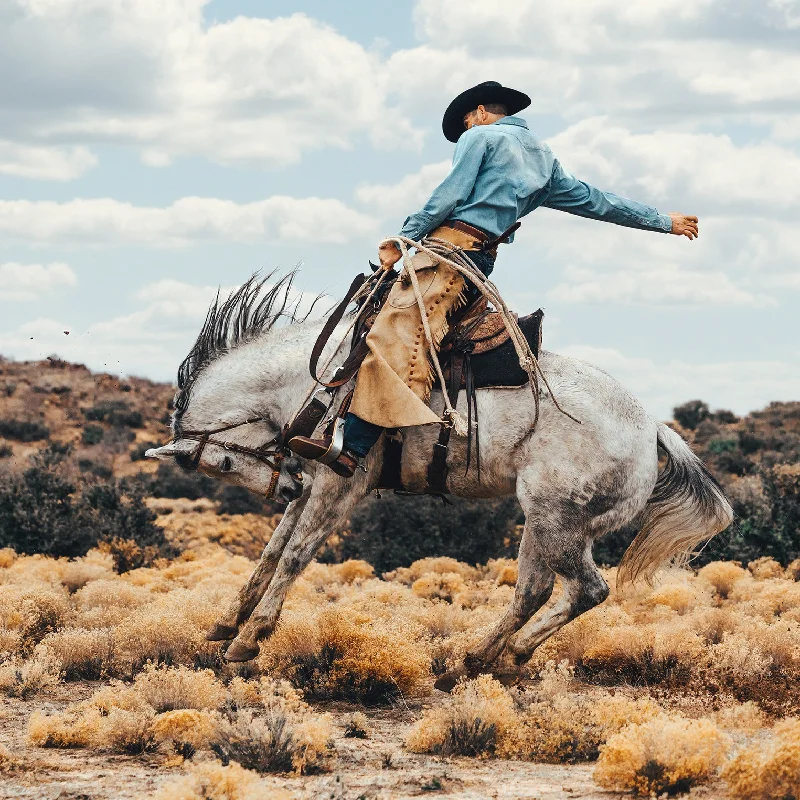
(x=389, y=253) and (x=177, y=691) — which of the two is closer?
(x=177, y=691)

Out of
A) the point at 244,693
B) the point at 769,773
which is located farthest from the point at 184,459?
the point at 769,773

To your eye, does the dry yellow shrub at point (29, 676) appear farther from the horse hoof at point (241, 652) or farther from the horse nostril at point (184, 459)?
the horse nostril at point (184, 459)

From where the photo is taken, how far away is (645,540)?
750 centimetres

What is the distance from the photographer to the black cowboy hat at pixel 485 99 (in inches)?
290

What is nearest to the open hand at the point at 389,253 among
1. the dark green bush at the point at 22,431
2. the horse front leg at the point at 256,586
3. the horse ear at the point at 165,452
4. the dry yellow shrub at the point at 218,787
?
the horse front leg at the point at 256,586

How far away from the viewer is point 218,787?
471cm

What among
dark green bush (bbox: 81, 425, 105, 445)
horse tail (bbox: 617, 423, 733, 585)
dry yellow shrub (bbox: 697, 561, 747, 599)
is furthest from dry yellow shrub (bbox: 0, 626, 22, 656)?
dark green bush (bbox: 81, 425, 105, 445)

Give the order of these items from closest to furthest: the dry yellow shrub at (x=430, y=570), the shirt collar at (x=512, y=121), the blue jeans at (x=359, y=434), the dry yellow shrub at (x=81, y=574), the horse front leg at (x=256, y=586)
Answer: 1. the blue jeans at (x=359, y=434)
2. the shirt collar at (x=512, y=121)
3. the horse front leg at (x=256, y=586)
4. the dry yellow shrub at (x=81, y=574)
5. the dry yellow shrub at (x=430, y=570)

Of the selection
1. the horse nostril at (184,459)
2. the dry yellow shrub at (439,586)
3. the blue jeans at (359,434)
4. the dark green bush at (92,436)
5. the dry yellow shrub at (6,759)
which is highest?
the dark green bush at (92,436)

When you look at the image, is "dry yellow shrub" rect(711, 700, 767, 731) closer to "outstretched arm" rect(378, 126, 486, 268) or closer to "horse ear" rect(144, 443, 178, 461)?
"outstretched arm" rect(378, 126, 486, 268)

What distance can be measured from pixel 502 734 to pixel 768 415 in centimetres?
3576

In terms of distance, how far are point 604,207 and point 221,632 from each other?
3.95 m

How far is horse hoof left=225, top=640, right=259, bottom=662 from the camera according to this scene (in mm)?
7066

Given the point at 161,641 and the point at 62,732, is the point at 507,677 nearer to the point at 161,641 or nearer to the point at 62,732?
the point at 62,732
